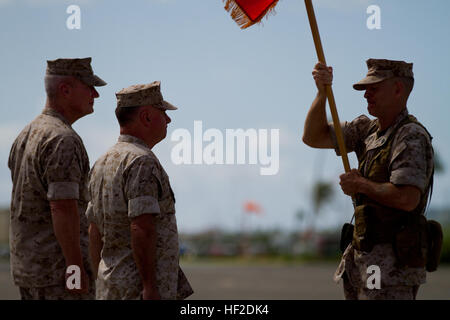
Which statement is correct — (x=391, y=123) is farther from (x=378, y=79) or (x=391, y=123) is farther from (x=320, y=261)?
(x=320, y=261)

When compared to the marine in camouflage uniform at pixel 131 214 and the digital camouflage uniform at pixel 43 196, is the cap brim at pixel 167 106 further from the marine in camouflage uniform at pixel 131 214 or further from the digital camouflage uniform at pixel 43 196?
the digital camouflage uniform at pixel 43 196

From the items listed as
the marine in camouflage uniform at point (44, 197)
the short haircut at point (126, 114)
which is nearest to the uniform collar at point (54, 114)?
the marine in camouflage uniform at point (44, 197)

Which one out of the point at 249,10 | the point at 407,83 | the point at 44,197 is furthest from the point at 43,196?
the point at 407,83

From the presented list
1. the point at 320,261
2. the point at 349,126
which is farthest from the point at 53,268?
the point at 320,261

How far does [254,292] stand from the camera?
15102 mm

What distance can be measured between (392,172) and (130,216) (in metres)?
1.59

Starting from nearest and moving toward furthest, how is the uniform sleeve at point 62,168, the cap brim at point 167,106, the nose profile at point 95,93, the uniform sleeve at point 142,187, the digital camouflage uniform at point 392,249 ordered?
the uniform sleeve at point 142,187 → the digital camouflage uniform at point 392,249 → the uniform sleeve at point 62,168 → the cap brim at point 167,106 → the nose profile at point 95,93

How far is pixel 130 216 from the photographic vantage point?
4.04 m

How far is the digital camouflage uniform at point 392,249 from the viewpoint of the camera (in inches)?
162

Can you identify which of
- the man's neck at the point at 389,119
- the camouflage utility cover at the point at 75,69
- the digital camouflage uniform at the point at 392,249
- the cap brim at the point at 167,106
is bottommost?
the digital camouflage uniform at the point at 392,249

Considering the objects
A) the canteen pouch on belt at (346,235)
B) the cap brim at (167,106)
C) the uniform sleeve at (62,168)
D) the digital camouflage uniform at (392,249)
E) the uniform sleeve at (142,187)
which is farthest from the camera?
the canteen pouch on belt at (346,235)

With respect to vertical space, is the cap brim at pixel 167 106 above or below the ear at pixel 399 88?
below

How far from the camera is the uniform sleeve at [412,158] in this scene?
410cm

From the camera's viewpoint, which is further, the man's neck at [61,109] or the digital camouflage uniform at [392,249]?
the man's neck at [61,109]
